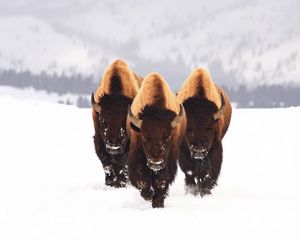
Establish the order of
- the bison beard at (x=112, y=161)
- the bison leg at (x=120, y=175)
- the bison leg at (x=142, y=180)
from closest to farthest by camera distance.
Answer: the bison leg at (x=142, y=180), the bison beard at (x=112, y=161), the bison leg at (x=120, y=175)

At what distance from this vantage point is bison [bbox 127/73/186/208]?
27.3ft

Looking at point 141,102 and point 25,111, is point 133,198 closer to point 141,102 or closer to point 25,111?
point 141,102

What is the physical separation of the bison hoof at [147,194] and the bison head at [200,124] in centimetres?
122

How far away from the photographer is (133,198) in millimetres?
9594

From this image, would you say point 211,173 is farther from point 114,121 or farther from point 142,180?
point 142,180

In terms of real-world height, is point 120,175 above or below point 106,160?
below

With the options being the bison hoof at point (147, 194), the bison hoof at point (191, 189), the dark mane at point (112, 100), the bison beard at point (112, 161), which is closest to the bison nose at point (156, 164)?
the bison hoof at point (147, 194)

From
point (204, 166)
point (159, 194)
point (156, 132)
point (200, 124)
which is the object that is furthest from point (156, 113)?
point (204, 166)

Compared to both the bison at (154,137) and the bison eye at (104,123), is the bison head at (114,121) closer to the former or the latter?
the bison eye at (104,123)

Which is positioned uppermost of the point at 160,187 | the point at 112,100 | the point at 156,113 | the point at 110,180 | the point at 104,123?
the point at 156,113

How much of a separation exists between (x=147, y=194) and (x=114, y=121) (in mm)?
1865

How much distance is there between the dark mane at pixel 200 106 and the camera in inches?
396

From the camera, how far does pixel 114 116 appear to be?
34.4 feet

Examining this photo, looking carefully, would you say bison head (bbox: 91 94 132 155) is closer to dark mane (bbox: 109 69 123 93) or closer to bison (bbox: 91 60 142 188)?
bison (bbox: 91 60 142 188)
